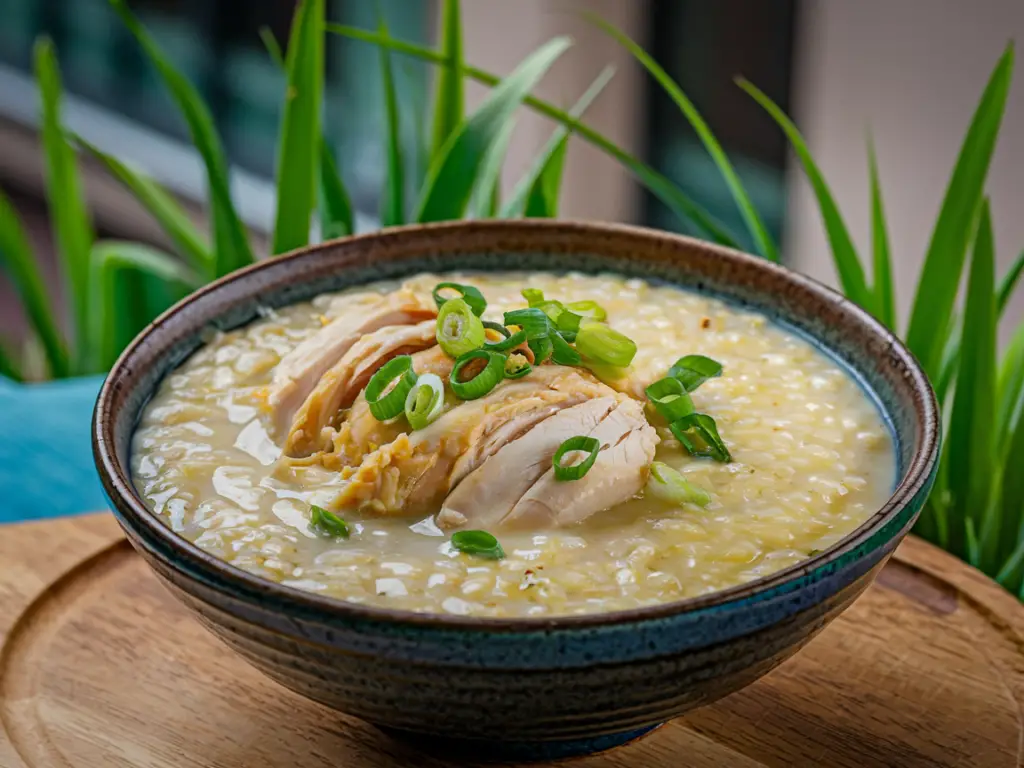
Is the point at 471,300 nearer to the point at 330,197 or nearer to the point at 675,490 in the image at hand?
the point at 675,490

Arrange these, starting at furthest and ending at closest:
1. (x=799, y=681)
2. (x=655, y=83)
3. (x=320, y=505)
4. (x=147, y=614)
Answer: (x=655, y=83) → (x=147, y=614) → (x=799, y=681) → (x=320, y=505)

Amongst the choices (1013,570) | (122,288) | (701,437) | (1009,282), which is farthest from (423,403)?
(122,288)

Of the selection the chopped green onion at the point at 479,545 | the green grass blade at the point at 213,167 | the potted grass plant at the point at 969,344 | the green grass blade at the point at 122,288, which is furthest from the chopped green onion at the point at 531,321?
the green grass blade at the point at 122,288

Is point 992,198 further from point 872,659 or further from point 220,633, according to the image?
point 220,633

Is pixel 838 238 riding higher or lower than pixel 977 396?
higher

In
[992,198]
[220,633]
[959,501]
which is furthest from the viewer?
[992,198]

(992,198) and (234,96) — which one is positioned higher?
(992,198)

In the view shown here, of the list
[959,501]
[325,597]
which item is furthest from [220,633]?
[959,501]

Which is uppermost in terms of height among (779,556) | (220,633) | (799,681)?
(779,556)
